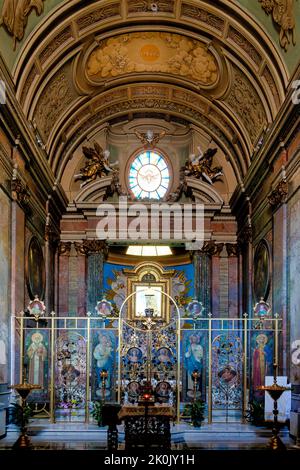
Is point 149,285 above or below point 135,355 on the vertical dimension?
above

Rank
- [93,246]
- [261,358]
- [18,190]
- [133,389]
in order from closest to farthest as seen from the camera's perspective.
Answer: [18,190] → [261,358] → [133,389] → [93,246]

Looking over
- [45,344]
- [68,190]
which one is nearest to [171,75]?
[68,190]

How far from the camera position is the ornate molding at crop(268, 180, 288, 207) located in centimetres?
1846

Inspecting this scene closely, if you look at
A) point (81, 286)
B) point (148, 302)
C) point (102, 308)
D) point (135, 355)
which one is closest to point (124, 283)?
point (148, 302)

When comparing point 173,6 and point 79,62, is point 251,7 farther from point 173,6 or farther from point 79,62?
point 79,62

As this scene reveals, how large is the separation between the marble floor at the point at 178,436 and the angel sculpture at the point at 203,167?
10.5 meters

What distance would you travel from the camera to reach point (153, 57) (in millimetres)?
23625

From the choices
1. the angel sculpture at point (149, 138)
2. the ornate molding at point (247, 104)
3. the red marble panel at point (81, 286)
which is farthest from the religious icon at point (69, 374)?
the angel sculpture at point (149, 138)

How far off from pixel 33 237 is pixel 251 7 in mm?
8272

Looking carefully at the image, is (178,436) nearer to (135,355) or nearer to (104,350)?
(104,350)

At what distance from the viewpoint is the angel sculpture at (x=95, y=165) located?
87.1 feet

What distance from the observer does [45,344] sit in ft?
61.1

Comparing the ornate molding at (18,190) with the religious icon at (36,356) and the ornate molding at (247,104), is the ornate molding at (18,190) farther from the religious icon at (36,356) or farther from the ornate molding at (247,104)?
the ornate molding at (247,104)

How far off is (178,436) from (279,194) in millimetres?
6158
